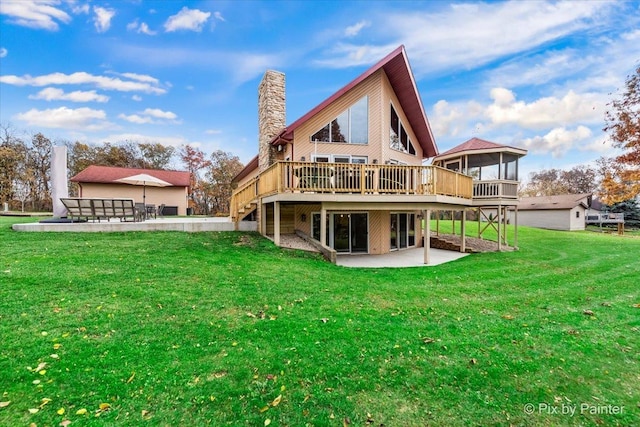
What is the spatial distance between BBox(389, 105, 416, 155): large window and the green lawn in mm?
8604

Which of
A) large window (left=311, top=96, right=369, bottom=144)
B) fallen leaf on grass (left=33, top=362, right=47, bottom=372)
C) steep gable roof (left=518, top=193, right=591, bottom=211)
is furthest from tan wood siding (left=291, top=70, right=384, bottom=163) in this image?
steep gable roof (left=518, top=193, right=591, bottom=211)

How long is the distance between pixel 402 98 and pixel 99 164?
35.9 m

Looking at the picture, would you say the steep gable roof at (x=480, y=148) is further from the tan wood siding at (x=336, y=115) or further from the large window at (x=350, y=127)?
the large window at (x=350, y=127)

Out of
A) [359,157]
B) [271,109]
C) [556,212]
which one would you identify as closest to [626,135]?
[359,157]

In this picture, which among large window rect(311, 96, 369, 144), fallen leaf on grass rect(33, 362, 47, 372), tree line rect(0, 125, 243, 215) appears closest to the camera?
fallen leaf on grass rect(33, 362, 47, 372)

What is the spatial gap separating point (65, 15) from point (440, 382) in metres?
21.0

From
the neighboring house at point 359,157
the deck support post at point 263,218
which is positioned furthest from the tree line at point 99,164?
the deck support post at point 263,218

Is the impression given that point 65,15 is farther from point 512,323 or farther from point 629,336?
point 629,336

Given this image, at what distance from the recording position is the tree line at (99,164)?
29.9 meters

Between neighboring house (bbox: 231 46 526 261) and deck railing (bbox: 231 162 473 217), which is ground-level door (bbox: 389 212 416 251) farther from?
deck railing (bbox: 231 162 473 217)

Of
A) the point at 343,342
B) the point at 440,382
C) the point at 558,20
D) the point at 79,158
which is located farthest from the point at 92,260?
the point at 79,158

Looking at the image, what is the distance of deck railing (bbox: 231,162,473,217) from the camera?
9.88 meters

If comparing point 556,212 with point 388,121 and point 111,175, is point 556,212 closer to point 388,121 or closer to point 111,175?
point 388,121

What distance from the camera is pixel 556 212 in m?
32.7
